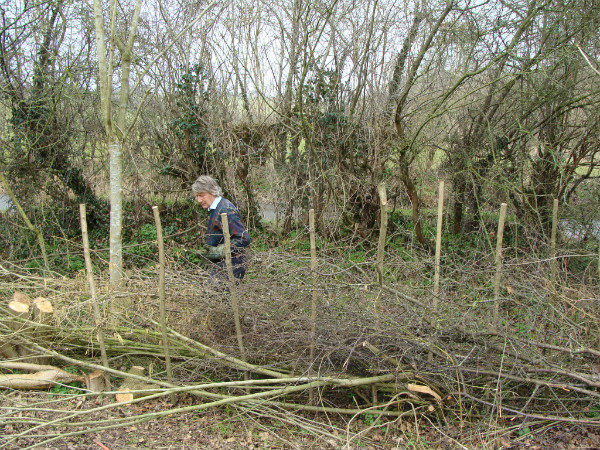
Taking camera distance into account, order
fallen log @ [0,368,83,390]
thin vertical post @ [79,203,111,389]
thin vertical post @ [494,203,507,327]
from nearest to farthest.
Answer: thin vertical post @ [494,203,507,327] → thin vertical post @ [79,203,111,389] → fallen log @ [0,368,83,390]

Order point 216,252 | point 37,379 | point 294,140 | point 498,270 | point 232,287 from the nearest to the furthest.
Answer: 1. point 498,270
2. point 232,287
3. point 37,379
4. point 216,252
5. point 294,140

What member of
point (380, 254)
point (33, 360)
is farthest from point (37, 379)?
point (380, 254)

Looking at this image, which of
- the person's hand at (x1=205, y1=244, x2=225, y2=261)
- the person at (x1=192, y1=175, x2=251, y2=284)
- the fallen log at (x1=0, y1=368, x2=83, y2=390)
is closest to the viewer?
the fallen log at (x1=0, y1=368, x2=83, y2=390)

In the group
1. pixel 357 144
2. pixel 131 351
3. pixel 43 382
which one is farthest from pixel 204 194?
pixel 357 144

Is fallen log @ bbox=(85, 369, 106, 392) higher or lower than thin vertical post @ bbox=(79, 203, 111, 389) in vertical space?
lower

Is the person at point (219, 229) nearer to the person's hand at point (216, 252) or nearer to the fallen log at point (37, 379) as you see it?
the person's hand at point (216, 252)

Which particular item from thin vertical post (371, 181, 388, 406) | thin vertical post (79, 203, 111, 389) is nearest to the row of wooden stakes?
thin vertical post (79, 203, 111, 389)

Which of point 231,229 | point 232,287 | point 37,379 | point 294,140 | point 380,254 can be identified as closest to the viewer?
point 380,254

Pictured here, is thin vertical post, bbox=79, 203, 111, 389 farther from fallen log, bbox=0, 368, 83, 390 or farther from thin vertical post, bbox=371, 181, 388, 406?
thin vertical post, bbox=371, 181, 388, 406

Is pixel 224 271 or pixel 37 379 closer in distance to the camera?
pixel 37 379

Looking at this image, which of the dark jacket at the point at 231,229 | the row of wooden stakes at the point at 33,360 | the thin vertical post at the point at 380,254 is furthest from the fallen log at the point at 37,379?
the thin vertical post at the point at 380,254

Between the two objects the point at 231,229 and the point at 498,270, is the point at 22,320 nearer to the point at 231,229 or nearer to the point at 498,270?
the point at 231,229

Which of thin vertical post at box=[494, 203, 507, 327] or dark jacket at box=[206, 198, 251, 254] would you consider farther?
dark jacket at box=[206, 198, 251, 254]

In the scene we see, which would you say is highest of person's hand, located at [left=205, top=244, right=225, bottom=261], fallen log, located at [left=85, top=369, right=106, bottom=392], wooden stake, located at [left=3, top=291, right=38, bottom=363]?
person's hand, located at [left=205, top=244, right=225, bottom=261]
